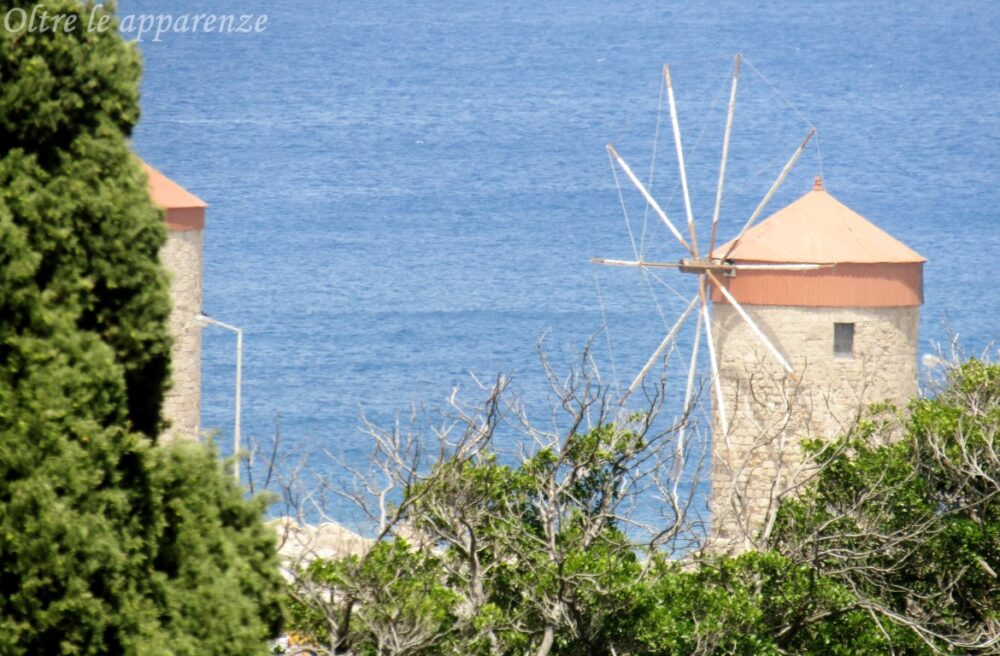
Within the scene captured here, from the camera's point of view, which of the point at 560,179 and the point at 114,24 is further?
the point at 560,179

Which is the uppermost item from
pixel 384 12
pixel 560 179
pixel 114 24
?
pixel 384 12

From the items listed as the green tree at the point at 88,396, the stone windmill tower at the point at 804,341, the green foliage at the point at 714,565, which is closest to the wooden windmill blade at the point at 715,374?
the stone windmill tower at the point at 804,341

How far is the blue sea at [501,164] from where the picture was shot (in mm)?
55594

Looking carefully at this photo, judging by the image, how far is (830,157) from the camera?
80188 millimetres

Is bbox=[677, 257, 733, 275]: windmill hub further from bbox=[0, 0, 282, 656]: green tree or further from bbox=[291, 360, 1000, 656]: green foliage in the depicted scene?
bbox=[0, 0, 282, 656]: green tree

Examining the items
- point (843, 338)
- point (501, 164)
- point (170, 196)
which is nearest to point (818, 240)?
point (843, 338)

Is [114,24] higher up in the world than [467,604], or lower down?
higher up

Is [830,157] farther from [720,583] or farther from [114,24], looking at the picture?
[114,24]

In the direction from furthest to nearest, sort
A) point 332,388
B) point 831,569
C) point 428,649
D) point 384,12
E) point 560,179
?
point 384,12, point 560,179, point 332,388, point 831,569, point 428,649

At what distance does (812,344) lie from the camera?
2014 cm

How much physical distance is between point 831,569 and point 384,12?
325 feet

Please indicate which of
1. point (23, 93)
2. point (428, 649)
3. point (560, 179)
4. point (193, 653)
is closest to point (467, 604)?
point (428, 649)

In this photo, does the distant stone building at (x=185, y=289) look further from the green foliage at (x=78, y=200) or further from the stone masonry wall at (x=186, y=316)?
the green foliage at (x=78, y=200)

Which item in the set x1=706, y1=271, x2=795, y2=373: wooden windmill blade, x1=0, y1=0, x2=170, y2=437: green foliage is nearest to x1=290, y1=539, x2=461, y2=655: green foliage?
x1=0, y1=0, x2=170, y2=437: green foliage
